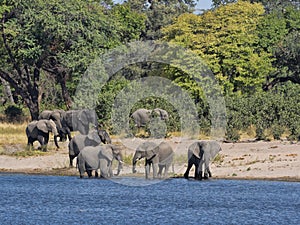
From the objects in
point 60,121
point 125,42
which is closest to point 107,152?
point 60,121

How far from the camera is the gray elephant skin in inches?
1843

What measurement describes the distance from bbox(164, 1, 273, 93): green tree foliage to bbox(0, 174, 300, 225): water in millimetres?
23584

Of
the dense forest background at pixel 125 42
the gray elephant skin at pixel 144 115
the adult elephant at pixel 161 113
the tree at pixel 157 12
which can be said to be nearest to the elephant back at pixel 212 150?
the dense forest background at pixel 125 42

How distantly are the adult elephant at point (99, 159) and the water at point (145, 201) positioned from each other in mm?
479

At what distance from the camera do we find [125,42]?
6156 cm

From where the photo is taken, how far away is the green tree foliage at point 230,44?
55938 mm

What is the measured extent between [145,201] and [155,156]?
192 inches

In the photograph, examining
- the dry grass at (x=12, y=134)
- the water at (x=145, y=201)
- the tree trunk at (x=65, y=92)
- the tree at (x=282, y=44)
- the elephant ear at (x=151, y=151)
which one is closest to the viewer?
the water at (x=145, y=201)

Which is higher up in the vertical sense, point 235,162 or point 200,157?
point 200,157

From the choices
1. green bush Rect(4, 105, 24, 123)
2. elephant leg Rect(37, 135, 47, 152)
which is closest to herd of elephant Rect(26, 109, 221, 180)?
elephant leg Rect(37, 135, 47, 152)

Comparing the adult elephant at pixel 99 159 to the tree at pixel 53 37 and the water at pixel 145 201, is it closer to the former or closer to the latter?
the water at pixel 145 201

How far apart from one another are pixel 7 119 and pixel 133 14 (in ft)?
43.9

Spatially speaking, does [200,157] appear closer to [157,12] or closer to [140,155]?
[140,155]

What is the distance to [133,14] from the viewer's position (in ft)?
210
